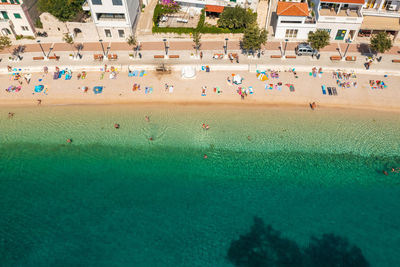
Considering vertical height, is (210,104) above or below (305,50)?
below

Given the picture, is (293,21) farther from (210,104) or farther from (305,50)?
(210,104)

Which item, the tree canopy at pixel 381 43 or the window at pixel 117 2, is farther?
the window at pixel 117 2

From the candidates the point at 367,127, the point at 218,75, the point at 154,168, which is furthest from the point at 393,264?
the point at 218,75

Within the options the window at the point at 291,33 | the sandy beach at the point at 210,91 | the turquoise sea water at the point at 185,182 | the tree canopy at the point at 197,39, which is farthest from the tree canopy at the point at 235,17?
the turquoise sea water at the point at 185,182

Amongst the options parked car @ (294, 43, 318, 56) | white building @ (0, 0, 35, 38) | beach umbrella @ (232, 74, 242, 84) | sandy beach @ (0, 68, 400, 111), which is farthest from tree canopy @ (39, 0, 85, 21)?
parked car @ (294, 43, 318, 56)

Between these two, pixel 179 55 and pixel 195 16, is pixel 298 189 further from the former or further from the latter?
pixel 195 16

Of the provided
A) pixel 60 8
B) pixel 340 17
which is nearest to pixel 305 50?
pixel 340 17

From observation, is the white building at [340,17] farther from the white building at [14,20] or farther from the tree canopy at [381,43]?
the white building at [14,20]
